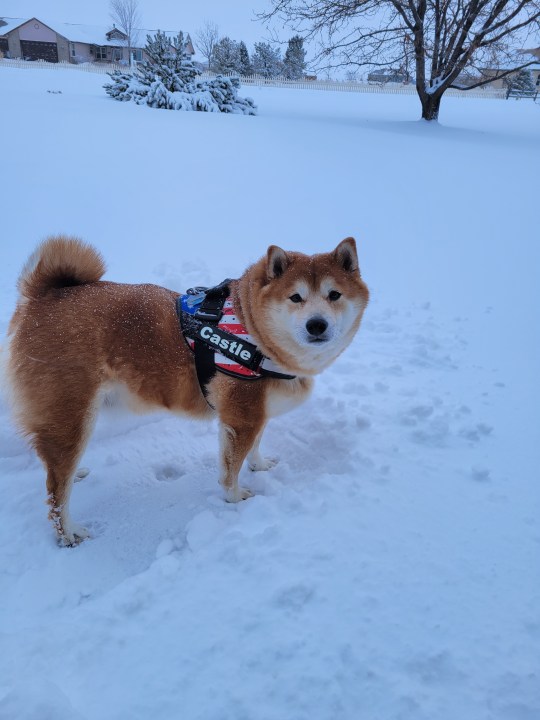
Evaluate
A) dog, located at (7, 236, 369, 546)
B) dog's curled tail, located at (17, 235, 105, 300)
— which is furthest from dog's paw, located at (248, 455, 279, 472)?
dog's curled tail, located at (17, 235, 105, 300)

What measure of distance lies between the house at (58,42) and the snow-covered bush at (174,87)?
38664 mm

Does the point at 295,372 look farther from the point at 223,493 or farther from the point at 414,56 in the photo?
the point at 414,56

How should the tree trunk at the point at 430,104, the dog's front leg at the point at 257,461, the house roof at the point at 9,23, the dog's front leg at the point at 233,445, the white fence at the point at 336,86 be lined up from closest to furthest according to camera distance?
the dog's front leg at the point at 233,445
the dog's front leg at the point at 257,461
the tree trunk at the point at 430,104
the white fence at the point at 336,86
the house roof at the point at 9,23

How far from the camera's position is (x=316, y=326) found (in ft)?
7.18

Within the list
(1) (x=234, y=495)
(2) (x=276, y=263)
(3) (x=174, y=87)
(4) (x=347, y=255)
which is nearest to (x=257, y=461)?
(1) (x=234, y=495)

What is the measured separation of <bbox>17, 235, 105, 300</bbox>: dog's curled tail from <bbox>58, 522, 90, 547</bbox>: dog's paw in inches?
47.9

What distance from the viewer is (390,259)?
5840mm

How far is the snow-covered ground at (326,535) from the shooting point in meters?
1.57

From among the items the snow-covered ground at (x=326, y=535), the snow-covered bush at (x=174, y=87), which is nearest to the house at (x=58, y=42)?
the snow-covered bush at (x=174, y=87)

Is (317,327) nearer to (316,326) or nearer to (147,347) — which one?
(316,326)

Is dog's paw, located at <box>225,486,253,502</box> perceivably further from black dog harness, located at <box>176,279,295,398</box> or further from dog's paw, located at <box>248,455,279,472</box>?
black dog harness, located at <box>176,279,295,398</box>

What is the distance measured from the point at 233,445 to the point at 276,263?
1004 millimetres

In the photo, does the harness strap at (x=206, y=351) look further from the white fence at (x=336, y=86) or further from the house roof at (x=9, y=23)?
the house roof at (x=9, y=23)

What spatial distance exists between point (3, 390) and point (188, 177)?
6.56 m
